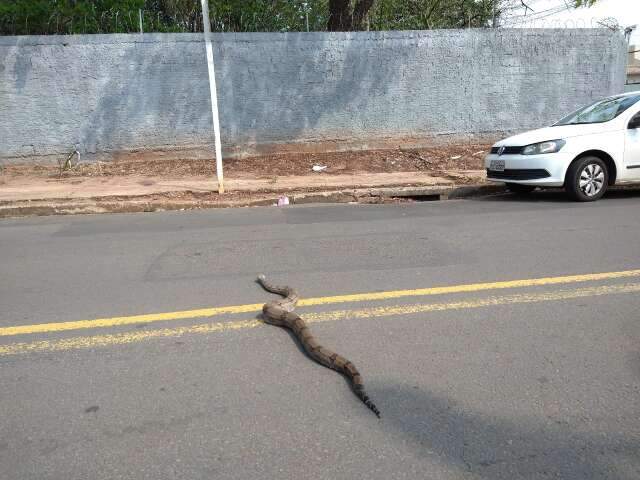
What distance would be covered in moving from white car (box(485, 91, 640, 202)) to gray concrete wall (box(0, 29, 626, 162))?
4.96 metres

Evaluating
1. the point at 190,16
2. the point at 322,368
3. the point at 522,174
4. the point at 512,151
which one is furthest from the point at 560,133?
the point at 190,16

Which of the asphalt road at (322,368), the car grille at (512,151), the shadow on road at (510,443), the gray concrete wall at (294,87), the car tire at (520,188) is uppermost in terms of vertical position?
the gray concrete wall at (294,87)

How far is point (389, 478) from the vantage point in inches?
93.5

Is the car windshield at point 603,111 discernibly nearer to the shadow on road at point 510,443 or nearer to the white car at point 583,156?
the white car at point 583,156

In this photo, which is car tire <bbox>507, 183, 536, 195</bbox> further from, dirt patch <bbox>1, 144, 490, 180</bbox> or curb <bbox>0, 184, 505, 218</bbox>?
dirt patch <bbox>1, 144, 490, 180</bbox>

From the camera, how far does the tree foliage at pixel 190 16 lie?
12180 mm

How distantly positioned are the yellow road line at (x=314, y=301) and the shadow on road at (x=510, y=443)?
1.59m

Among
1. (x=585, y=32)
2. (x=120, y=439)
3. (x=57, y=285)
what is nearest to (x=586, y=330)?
(x=120, y=439)

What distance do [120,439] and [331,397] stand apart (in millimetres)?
1088

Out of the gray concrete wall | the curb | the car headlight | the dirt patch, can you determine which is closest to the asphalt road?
the car headlight

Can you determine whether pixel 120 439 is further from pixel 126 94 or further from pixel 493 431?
pixel 126 94

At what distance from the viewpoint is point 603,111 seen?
905cm

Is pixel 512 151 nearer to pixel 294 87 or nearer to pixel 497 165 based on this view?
pixel 497 165

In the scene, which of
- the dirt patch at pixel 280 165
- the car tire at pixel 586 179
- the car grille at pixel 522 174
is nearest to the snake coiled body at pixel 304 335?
the car grille at pixel 522 174
